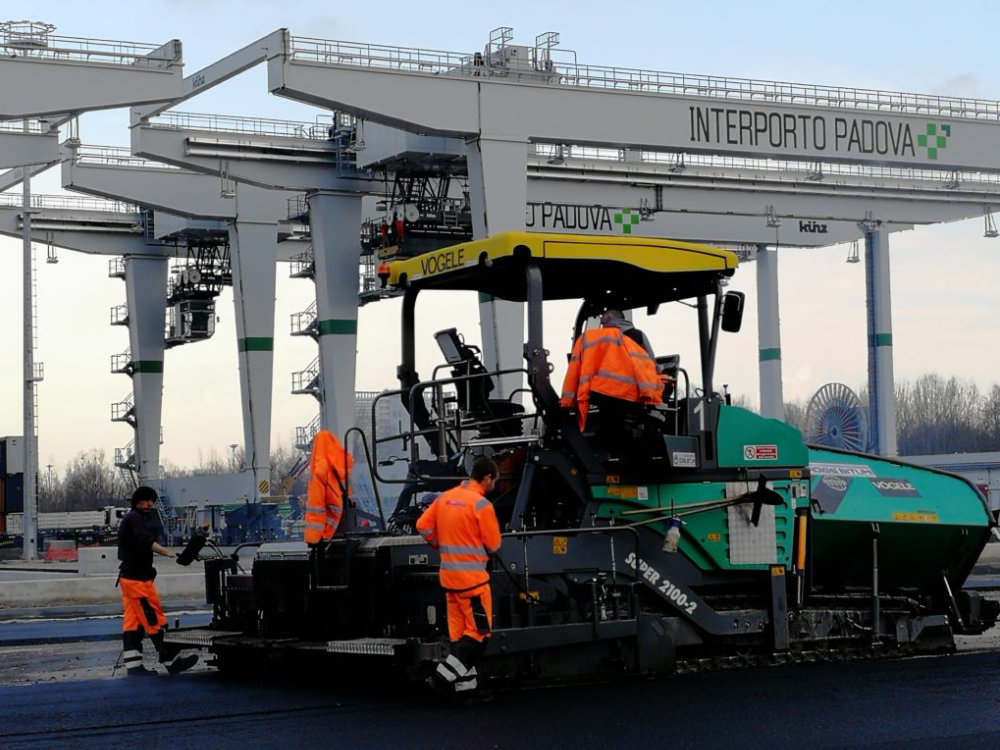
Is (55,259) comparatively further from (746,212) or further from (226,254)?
(746,212)

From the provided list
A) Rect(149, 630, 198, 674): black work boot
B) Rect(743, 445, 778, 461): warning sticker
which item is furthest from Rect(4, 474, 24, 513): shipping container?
Rect(743, 445, 778, 461): warning sticker

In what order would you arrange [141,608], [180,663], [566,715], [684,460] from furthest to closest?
[141,608] → [180,663] → [684,460] → [566,715]

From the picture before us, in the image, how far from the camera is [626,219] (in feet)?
117

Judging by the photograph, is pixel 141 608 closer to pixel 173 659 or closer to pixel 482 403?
pixel 173 659

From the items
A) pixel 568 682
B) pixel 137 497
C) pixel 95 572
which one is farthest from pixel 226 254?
pixel 568 682

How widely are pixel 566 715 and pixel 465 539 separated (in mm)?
1112

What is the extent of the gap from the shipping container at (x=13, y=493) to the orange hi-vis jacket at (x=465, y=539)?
129ft

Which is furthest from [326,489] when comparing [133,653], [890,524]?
[890,524]

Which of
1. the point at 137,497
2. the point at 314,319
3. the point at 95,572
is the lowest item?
the point at 95,572

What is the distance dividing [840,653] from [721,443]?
1.72m

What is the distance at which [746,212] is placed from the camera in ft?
123

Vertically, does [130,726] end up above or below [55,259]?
below

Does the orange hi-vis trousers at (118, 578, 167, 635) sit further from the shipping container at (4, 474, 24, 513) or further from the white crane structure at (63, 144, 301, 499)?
the shipping container at (4, 474, 24, 513)

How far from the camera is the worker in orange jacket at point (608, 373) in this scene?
9508mm
